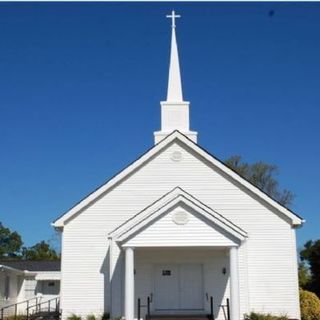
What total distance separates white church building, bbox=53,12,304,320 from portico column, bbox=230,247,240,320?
714 mm

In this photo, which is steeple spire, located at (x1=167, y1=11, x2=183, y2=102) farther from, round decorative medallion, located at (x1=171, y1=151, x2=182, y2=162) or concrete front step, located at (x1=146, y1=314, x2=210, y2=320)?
concrete front step, located at (x1=146, y1=314, x2=210, y2=320)

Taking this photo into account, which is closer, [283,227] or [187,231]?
[187,231]

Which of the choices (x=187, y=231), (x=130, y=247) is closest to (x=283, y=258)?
(x=187, y=231)

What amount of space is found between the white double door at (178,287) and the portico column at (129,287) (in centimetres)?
286

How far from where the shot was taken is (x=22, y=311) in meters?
40.5

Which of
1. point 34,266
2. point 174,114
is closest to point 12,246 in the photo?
point 34,266

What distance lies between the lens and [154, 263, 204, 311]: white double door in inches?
978

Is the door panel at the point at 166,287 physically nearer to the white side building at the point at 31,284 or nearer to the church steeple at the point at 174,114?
the church steeple at the point at 174,114

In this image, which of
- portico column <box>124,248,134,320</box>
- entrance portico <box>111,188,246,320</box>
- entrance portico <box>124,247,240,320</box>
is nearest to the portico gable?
entrance portico <box>111,188,246,320</box>

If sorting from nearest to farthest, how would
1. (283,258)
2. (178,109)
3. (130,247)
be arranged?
(130,247) < (283,258) < (178,109)

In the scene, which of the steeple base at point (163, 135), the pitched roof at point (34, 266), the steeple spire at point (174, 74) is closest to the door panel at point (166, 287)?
the steeple base at point (163, 135)

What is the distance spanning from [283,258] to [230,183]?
12.5 feet

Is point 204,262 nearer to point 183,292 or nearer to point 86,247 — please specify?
point 183,292

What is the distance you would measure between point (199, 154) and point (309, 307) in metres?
9.52
